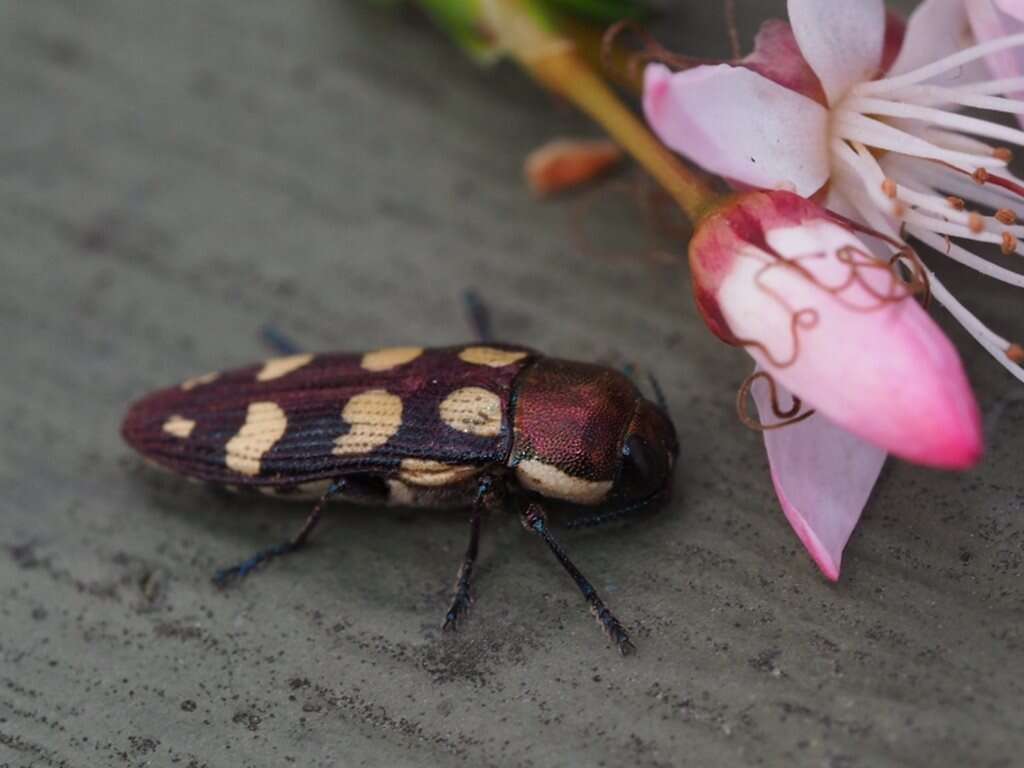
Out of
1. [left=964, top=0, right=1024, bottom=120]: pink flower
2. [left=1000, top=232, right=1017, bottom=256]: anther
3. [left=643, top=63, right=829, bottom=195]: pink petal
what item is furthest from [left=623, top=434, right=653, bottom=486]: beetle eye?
[left=964, top=0, right=1024, bottom=120]: pink flower

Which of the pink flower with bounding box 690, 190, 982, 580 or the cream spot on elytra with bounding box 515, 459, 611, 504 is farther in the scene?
the cream spot on elytra with bounding box 515, 459, 611, 504

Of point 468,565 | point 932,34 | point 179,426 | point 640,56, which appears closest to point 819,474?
point 468,565

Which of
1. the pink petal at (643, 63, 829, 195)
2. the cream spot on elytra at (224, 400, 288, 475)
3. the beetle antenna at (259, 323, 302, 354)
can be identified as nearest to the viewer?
the pink petal at (643, 63, 829, 195)

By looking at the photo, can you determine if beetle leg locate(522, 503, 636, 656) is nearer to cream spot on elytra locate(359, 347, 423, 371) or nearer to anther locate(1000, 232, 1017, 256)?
cream spot on elytra locate(359, 347, 423, 371)

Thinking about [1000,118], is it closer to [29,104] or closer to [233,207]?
[233,207]

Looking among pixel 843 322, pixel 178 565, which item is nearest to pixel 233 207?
pixel 178 565

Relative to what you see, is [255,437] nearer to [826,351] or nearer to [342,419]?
[342,419]
